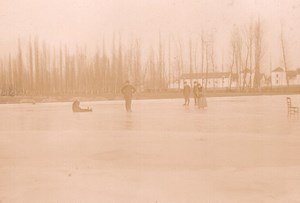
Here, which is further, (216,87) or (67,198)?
(216,87)

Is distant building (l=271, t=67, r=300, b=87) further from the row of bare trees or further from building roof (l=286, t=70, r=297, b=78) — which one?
the row of bare trees

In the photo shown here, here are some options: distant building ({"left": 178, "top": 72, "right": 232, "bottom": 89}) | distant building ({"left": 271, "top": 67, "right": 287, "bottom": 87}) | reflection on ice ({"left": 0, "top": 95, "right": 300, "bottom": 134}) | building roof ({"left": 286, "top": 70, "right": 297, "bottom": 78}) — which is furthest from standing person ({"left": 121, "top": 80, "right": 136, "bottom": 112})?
building roof ({"left": 286, "top": 70, "right": 297, "bottom": 78})

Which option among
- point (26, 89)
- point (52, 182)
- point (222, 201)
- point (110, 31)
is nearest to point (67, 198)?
point (52, 182)

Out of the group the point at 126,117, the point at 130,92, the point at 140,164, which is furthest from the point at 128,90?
the point at 126,117

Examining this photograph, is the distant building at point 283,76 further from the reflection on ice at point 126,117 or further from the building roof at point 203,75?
the building roof at point 203,75

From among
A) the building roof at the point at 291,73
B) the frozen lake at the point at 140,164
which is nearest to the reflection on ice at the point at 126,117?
the frozen lake at the point at 140,164

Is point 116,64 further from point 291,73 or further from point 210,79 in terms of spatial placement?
point 291,73

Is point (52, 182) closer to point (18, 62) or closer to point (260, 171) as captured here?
point (18, 62)
